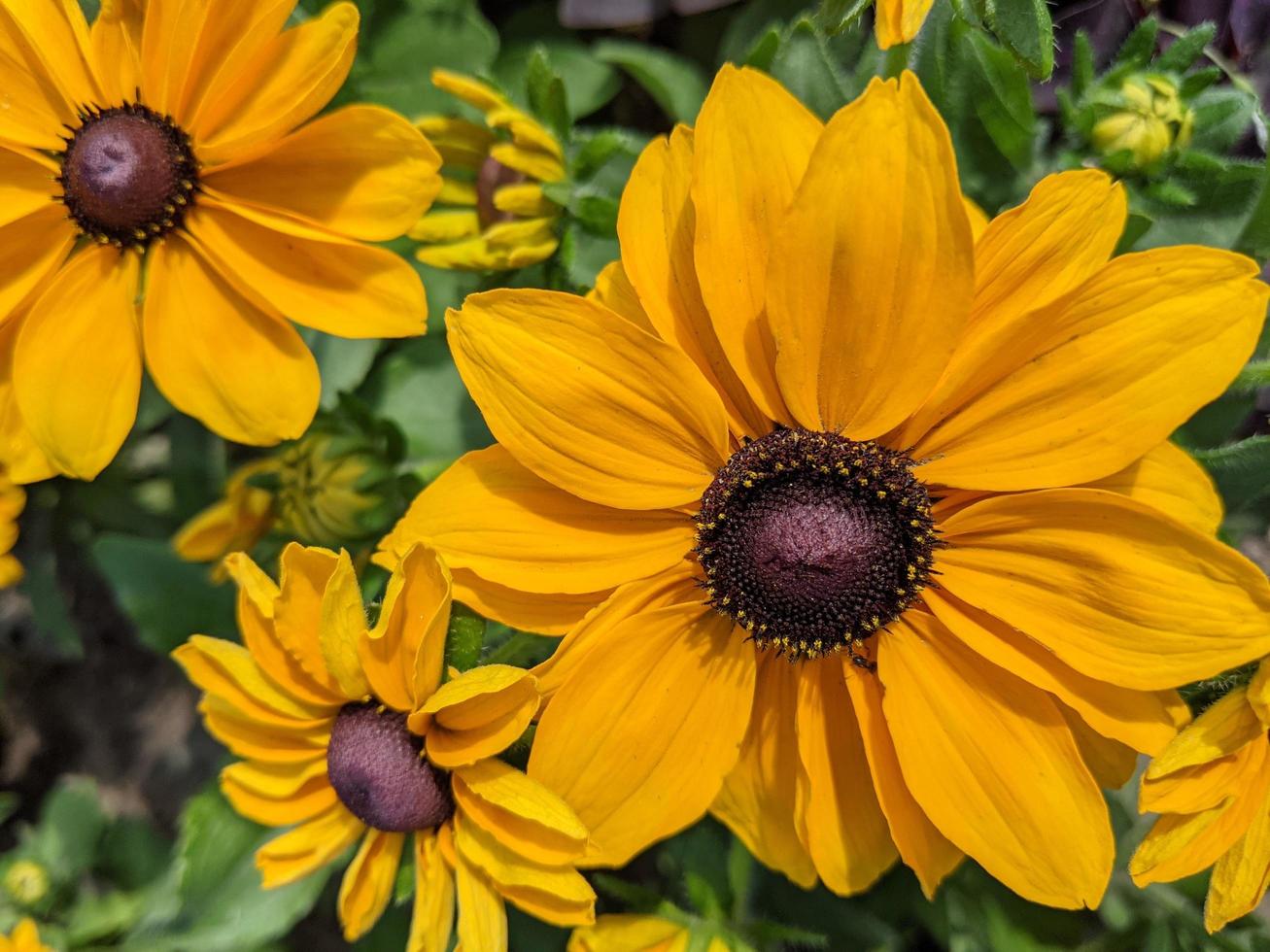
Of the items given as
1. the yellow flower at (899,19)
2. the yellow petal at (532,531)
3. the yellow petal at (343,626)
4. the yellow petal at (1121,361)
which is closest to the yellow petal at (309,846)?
the yellow petal at (343,626)

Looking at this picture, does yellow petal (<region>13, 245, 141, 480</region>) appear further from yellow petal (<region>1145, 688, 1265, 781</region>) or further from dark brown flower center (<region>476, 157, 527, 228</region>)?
yellow petal (<region>1145, 688, 1265, 781</region>)

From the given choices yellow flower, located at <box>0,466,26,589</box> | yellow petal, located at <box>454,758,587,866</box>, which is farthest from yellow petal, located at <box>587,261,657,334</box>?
yellow flower, located at <box>0,466,26,589</box>

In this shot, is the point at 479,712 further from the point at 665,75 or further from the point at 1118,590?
the point at 665,75

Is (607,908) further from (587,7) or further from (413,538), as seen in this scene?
(587,7)

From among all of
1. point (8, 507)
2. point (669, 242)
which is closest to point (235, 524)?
point (8, 507)

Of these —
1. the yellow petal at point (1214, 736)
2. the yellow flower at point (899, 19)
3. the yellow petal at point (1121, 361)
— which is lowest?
the yellow petal at point (1214, 736)

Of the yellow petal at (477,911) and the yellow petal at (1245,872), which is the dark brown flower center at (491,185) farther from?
the yellow petal at (1245,872)

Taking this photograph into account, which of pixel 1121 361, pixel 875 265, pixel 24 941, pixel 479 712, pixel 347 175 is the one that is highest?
pixel 347 175
